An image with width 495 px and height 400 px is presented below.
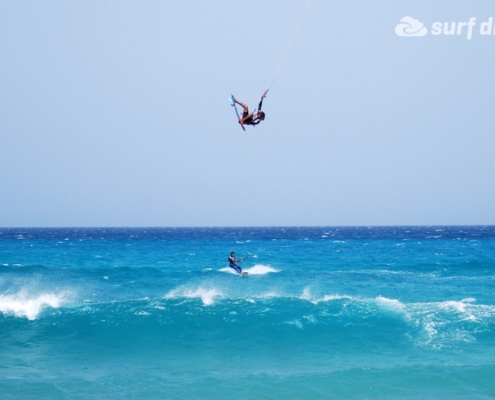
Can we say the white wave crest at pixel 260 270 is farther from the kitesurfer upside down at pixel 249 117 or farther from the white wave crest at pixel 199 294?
the kitesurfer upside down at pixel 249 117

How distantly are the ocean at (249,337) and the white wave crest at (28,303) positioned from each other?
0.31ft

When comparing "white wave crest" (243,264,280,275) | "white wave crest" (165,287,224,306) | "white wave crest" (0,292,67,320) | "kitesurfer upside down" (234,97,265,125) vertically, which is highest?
"kitesurfer upside down" (234,97,265,125)

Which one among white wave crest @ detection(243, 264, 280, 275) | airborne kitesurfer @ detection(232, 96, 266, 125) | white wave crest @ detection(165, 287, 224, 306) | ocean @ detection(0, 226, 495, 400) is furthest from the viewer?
white wave crest @ detection(243, 264, 280, 275)

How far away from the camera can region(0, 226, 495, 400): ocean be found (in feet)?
48.0

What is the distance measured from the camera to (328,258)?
46844mm

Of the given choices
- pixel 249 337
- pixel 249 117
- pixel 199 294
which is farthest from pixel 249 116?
pixel 199 294

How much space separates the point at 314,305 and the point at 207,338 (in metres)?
6.11

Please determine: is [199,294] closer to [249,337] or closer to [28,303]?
[249,337]

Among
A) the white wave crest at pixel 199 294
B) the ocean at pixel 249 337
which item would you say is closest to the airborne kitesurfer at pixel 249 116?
the ocean at pixel 249 337

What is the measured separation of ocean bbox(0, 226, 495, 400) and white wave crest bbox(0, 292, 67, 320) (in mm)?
94

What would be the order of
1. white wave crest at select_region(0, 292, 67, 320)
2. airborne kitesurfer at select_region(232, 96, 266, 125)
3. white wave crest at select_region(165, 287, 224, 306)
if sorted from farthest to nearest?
1. white wave crest at select_region(165, 287, 224, 306)
2. white wave crest at select_region(0, 292, 67, 320)
3. airborne kitesurfer at select_region(232, 96, 266, 125)

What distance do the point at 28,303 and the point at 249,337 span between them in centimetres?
1197

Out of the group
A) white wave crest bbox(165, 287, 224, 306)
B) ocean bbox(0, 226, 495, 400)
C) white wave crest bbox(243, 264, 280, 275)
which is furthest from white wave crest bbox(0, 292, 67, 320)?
white wave crest bbox(243, 264, 280, 275)

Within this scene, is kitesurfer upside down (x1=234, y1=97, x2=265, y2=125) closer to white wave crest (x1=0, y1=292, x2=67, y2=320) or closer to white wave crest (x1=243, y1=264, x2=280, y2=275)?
white wave crest (x1=0, y1=292, x2=67, y2=320)
